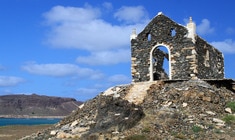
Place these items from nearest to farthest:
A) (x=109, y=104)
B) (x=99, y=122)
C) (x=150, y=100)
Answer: (x=99, y=122)
(x=109, y=104)
(x=150, y=100)

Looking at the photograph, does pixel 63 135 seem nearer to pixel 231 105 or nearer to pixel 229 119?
pixel 229 119

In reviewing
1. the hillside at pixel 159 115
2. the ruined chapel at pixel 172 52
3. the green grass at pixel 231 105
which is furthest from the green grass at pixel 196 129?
the ruined chapel at pixel 172 52

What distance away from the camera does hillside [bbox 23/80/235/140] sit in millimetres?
16828

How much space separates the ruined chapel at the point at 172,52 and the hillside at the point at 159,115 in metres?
4.21

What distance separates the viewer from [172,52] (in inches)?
1099

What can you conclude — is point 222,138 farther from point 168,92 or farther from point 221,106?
point 168,92

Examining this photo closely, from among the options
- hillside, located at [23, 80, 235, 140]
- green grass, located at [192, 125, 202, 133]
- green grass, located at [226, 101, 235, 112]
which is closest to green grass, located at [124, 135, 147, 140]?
hillside, located at [23, 80, 235, 140]

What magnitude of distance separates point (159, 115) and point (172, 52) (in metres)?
10.2

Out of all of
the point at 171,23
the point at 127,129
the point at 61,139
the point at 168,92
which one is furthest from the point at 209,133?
the point at 171,23

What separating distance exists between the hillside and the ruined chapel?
13.8 feet

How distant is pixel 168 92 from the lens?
21609 millimetres

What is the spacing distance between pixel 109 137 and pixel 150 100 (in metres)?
5.52

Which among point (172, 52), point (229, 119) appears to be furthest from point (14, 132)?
point (229, 119)

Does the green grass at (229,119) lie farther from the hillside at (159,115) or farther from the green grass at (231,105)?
the green grass at (231,105)
